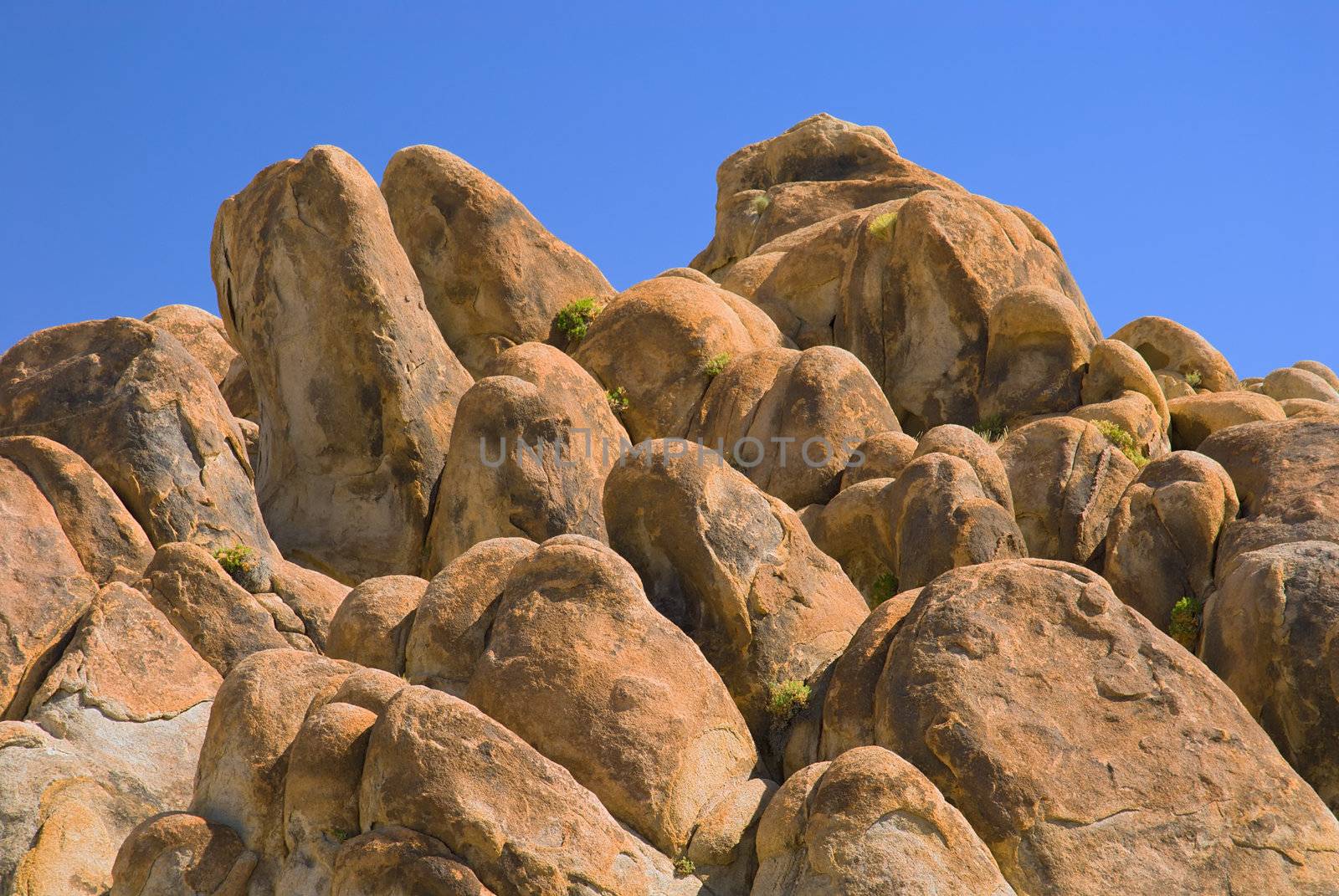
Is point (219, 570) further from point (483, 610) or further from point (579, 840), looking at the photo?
point (579, 840)

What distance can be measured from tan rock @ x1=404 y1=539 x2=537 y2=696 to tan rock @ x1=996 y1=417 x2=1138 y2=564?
8649 mm

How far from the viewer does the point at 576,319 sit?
2439 cm

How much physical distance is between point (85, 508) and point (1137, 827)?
406 inches

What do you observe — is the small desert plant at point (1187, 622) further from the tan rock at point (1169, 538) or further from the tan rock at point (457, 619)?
the tan rock at point (457, 619)

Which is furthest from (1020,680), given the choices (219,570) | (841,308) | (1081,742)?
(841,308)

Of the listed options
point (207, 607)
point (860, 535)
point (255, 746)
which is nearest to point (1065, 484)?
point (860, 535)

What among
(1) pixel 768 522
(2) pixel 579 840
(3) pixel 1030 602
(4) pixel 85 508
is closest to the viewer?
(2) pixel 579 840

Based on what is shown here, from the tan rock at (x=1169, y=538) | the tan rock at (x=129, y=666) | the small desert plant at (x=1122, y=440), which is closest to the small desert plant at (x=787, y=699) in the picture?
the tan rock at (x=129, y=666)

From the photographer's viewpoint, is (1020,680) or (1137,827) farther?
(1020,680)

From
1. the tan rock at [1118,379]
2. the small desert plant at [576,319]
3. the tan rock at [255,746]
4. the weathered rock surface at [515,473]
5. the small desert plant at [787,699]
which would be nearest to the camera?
the tan rock at [255,746]

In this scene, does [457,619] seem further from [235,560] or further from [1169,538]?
[1169,538]

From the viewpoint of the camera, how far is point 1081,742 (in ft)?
32.4

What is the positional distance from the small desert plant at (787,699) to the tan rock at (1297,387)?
20805 millimetres

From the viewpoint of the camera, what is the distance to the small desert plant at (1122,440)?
1981cm
